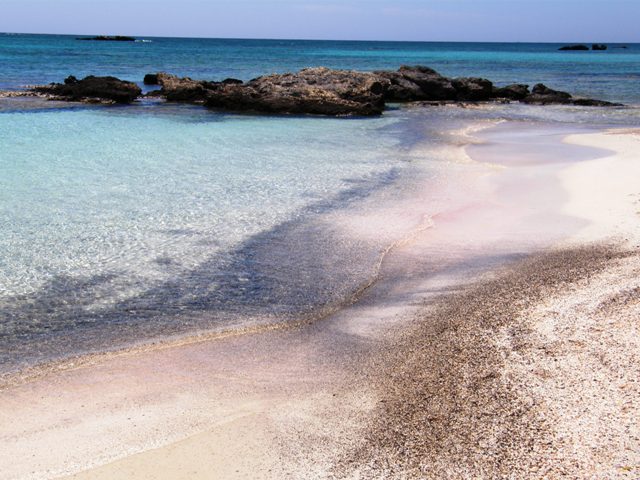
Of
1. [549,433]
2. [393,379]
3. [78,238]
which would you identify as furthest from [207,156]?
[549,433]

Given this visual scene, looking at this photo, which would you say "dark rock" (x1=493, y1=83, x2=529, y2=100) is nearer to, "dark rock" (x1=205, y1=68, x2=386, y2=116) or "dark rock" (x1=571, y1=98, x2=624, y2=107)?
"dark rock" (x1=571, y1=98, x2=624, y2=107)

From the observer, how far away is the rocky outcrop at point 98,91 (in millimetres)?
29219

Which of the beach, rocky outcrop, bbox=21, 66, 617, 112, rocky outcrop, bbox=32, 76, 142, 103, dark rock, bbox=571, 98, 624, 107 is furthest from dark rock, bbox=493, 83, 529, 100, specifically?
the beach

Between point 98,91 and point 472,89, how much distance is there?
1939 cm

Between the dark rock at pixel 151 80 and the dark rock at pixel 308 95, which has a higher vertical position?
the dark rock at pixel 151 80

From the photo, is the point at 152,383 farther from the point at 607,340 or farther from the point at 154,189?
the point at 154,189

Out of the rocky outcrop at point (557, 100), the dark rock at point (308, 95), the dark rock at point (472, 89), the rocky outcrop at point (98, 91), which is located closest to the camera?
the dark rock at point (308, 95)

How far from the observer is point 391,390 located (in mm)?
5266

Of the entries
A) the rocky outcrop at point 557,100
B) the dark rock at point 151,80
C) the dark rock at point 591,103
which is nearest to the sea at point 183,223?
the dark rock at point 591,103

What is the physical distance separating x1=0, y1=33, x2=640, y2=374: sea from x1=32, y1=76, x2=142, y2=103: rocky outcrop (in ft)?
24.0

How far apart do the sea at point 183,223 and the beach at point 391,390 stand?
58 cm

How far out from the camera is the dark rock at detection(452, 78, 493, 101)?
34469 millimetres

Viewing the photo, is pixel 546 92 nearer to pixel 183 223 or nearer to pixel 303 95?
pixel 303 95

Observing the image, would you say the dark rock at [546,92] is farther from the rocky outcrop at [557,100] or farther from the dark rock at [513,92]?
the dark rock at [513,92]
